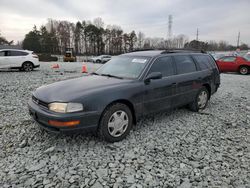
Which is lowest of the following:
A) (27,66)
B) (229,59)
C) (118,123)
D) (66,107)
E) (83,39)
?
(118,123)

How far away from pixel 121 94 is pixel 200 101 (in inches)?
106

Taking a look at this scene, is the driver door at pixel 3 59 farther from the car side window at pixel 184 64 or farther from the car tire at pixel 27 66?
the car side window at pixel 184 64

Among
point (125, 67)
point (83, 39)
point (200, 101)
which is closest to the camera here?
point (125, 67)

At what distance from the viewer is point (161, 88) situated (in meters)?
3.64

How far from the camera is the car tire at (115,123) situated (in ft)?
9.66

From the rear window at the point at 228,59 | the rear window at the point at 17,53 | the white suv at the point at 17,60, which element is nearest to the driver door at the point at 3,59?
the white suv at the point at 17,60

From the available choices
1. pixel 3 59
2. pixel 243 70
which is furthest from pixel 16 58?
pixel 243 70

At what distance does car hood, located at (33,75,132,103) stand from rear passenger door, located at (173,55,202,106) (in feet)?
4.69

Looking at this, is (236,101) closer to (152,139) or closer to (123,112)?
(152,139)

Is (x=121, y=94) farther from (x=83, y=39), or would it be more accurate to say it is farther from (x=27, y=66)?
(x=83, y=39)

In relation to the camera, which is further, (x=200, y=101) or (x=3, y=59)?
(x=3, y=59)

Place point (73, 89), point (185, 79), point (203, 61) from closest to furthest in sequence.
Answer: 1. point (73, 89)
2. point (185, 79)
3. point (203, 61)

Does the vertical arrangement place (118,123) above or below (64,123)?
below

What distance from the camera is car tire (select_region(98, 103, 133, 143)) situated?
2.94 m
